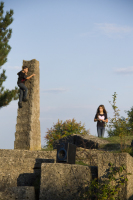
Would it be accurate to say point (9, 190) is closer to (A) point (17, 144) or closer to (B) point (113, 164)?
(B) point (113, 164)

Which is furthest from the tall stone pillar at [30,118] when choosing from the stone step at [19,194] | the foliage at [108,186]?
the foliage at [108,186]

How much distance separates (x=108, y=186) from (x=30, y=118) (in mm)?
6146

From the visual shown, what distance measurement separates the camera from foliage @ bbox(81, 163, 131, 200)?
6500 millimetres

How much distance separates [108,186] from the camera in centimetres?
657

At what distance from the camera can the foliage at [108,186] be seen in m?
6.50

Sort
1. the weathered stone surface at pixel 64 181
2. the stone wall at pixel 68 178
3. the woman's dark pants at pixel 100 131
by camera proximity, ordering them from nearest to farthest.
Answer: the stone wall at pixel 68 178, the weathered stone surface at pixel 64 181, the woman's dark pants at pixel 100 131

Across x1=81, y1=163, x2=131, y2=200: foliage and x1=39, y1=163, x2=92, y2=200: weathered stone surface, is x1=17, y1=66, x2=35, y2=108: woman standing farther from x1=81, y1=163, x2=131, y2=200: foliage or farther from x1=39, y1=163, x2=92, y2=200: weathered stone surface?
x1=81, y1=163, x2=131, y2=200: foliage

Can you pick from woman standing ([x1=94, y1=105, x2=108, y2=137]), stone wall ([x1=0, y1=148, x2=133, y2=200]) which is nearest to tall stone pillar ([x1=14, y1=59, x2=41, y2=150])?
woman standing ([x1=94, y1=105, x2=108, y2=137])

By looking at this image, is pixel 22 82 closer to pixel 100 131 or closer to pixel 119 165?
pixel 100 131

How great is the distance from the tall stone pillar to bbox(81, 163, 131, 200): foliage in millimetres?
5395

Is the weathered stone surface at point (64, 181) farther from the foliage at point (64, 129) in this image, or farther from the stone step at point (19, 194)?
the foliage at point (64, 129)

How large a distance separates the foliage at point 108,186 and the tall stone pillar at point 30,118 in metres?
5.40

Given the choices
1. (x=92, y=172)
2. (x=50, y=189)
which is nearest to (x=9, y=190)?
(x=50, y=189)

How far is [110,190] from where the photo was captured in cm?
651
